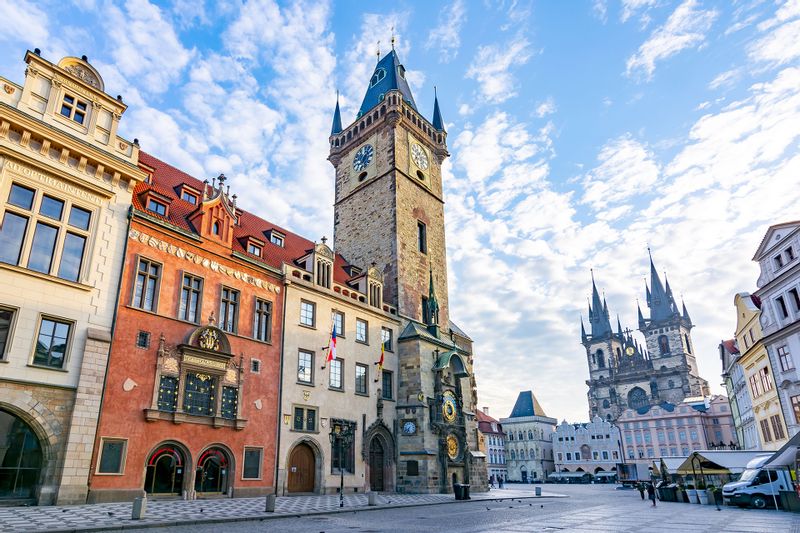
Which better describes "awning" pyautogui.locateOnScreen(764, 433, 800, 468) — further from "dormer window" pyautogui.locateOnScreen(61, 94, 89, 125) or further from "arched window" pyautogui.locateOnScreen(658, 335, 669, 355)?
"arched window" pyautogui.locateOnScreen(658, 335, 669, 355)

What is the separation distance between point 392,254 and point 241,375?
16.5 m

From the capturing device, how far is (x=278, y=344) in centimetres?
2631

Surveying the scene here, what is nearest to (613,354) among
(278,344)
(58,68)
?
(278,344)

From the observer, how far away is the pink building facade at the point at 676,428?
86250 mm

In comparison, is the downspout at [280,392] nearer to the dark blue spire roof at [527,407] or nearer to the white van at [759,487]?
the white van at [759,487]

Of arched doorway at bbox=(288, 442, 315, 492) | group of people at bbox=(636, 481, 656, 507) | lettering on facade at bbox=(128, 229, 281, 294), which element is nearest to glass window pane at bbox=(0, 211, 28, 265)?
lettering on facade at bbox=(128, 229, 281, 294)

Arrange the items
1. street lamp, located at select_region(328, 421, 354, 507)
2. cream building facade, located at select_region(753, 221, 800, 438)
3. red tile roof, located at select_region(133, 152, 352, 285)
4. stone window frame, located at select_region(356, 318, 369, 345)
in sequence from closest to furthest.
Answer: red tile roof, located at select_region(133, 152, 352, 285) < street lamp, located at select_region(328, 421, 354, 507) < cream building facade, located at select_region(753, 221, 800, 438) < stone window frame, located at select_region(356, 318, 369, 345)

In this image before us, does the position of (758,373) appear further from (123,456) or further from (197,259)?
(123,456)

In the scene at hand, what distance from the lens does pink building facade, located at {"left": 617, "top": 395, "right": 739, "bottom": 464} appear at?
86.2 metres

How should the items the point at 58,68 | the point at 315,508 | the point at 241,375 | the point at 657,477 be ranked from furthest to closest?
1. the point at 657,477
2. the point at 241,375
3. the point at 58,68
4. the point at 315,508

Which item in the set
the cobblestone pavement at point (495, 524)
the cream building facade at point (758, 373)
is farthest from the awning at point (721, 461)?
the cobblestone pavement at point (495, 524)

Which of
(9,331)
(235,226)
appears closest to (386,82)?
(235,226)

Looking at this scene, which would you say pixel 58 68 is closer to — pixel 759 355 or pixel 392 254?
pixel 392 254

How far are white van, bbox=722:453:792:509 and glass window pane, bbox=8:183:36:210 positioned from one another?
101 feet
